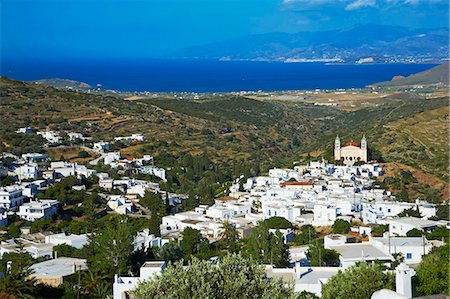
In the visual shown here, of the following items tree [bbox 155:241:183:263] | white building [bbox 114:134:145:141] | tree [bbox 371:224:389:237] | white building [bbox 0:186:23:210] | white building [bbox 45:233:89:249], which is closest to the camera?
tree [bbox 155:241:183:263]

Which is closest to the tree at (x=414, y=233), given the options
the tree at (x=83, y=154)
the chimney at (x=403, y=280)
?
the chimney at (x=403, y=280)

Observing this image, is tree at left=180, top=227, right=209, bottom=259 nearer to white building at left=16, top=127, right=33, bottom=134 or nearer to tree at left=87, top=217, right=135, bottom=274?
tree at left=87, top=217, right=135, bottom=274

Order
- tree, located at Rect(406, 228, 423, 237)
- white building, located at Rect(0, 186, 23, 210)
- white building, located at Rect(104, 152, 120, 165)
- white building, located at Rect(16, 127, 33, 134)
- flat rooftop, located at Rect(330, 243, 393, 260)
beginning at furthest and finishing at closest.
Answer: white building, located at Rect(16, 127, 33, 134)
white building, located at Rect(104, 152, 120, 165)
white building, located at Rect(0, 186, 23, 210)
tree, located at Rect(406, 228, 423, 237)
flat rooftop, located at Rect(330, 243, 393, 260)

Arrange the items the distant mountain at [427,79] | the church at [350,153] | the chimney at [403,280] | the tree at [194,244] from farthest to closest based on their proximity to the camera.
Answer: the distant mountain at [427,79], the church at [350,153], the tree at [194,244], the chimney at [403,280]

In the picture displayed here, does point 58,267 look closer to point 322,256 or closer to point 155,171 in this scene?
point 322,256

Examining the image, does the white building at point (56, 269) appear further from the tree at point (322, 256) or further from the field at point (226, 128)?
the field at point (226, 128)

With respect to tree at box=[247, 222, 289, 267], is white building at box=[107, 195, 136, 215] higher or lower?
lower

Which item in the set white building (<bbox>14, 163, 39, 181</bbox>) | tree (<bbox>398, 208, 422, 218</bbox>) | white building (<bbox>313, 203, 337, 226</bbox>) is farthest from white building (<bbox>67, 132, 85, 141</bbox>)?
tree (<bbox>398, 208, 422, 218</bbox>)
